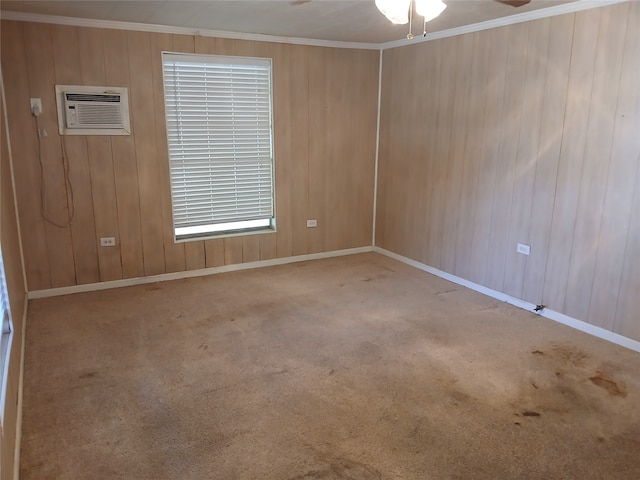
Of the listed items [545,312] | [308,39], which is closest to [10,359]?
[545,312]

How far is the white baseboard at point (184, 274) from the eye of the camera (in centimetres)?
438

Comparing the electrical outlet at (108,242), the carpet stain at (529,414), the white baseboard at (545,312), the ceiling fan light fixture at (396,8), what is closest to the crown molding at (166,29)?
the electrical outlet at (108,242)

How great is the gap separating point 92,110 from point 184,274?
1.75 m

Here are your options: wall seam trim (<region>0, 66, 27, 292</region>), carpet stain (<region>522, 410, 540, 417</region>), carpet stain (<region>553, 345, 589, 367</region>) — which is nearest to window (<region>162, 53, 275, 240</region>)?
wall seam trim (<region>0, 66, 27, 292</region>)

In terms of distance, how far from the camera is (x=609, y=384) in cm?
294

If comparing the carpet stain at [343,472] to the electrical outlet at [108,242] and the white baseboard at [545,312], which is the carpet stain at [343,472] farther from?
the electrical outlet at [108,242]

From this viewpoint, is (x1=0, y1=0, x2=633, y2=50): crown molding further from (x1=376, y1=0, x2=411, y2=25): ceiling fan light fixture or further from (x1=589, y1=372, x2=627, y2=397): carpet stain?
(x1=589, y1=372, x2=627, y2=397): carpet stain

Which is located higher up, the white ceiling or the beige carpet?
the white ceiling

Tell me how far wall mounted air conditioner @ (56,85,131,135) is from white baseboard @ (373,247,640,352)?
3223mm

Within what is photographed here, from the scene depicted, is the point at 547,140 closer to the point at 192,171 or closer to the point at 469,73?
the point at 469,73

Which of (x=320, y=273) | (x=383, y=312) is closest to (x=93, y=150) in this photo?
(x=320, y=273)

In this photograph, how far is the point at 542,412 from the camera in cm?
265

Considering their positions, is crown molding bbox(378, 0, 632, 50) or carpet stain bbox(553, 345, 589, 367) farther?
crown molding bbox(378, 0, 632, 50)

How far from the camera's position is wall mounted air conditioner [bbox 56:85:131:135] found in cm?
412
